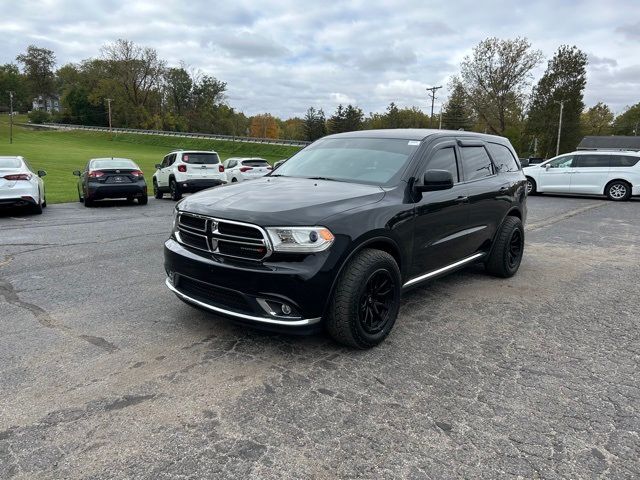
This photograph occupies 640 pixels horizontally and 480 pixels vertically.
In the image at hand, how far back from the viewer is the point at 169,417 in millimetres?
2760

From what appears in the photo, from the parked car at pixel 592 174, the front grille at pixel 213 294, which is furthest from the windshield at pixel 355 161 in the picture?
the parked car at pixel 592 174

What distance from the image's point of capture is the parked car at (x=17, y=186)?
33.8 ft

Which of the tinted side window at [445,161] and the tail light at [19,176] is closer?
the tinted side window at [445,161]

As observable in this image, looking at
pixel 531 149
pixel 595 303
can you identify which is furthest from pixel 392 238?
pixel 531 149

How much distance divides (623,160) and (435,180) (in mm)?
16054

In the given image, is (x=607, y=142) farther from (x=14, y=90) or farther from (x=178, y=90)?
(x=14, y=90)

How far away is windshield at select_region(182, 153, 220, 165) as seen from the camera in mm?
15992

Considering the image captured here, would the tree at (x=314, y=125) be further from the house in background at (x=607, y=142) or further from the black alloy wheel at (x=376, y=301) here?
the black alloy wheel at (x=376, y=301)

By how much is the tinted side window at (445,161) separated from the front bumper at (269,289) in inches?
71.7

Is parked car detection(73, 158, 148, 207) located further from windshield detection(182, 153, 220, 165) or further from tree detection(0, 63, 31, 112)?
tree detection(0, 63, 31, 112)

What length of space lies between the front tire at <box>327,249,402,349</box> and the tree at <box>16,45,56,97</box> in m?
139

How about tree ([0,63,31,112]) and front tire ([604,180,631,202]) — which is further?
tree ([0,63,31,112])

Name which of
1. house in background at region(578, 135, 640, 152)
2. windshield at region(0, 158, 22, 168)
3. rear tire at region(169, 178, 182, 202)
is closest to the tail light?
windshield at region(0, 158, 22, 168)

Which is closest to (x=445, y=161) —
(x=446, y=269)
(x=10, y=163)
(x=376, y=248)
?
(x=446, y=269)
